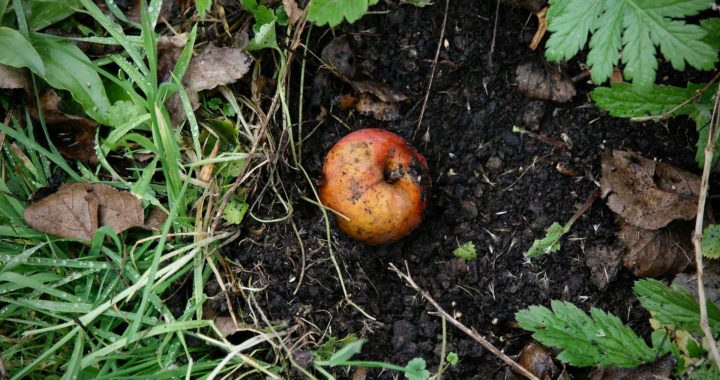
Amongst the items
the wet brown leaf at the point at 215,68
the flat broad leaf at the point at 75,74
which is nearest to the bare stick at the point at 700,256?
the wet brown leaf at the point at 215,68

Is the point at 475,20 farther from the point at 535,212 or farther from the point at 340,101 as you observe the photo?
the point at 535,212

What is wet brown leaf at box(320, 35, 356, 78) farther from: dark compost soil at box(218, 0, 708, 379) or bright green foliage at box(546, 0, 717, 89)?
bright green foliage at box(546, 0, 717, 89)

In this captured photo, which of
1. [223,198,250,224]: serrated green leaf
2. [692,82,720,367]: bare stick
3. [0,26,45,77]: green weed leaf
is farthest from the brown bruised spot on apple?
[0,26,45,77]: green weed leaf

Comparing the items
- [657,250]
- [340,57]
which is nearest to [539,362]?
[657,250]

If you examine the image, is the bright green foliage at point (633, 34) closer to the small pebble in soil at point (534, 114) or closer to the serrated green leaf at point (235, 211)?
the small pebble in soil at point (534, 114)

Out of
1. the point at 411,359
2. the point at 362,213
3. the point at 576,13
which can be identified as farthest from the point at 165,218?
the point at 576,13

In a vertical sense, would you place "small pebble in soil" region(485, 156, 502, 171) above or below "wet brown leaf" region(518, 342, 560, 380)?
above
